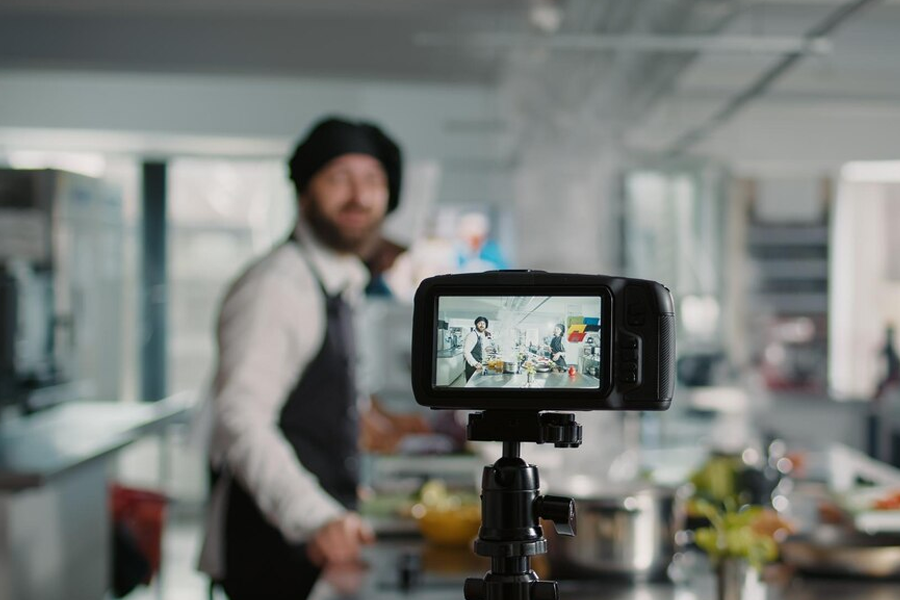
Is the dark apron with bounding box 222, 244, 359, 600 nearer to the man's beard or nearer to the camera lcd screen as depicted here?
the man's beard

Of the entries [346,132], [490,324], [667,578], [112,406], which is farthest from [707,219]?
[490,324]

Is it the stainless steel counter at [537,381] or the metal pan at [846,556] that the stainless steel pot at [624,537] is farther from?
the stainless steel counter at [537,381]

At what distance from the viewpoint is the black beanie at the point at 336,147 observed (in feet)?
8.50

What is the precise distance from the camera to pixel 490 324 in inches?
42.1

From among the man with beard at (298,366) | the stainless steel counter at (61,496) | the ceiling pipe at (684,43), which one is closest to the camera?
the man with beard at (298,366)

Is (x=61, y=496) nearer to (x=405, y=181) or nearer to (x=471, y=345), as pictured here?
(x=471, y=345)

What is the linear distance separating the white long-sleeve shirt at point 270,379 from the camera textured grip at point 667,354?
1290 mm

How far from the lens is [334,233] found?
2594mm

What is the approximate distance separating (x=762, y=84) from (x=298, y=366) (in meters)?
2.90

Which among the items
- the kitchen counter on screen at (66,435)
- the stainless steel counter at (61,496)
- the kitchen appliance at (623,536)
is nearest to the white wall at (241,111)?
the kitchen counter on screen at (66,435)

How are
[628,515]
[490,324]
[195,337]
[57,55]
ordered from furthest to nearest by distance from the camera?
[195,337], [57,55], [628,515], [490,324]

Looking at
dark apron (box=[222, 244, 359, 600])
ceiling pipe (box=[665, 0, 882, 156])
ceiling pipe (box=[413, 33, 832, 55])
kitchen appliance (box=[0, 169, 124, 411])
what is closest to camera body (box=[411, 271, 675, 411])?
dark apron (box=[222, 244, 359, 600])

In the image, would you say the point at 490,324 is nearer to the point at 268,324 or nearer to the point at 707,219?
the point at 268,324

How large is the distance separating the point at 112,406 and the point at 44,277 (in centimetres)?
68
